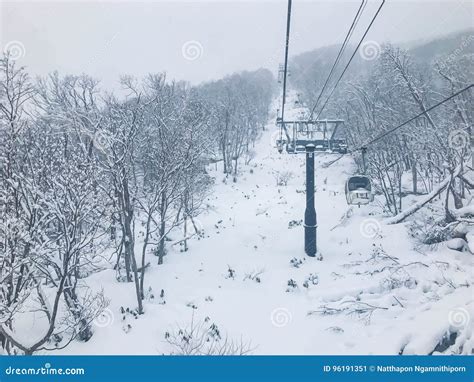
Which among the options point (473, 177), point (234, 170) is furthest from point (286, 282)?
point (234, 170)

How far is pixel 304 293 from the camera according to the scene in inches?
448

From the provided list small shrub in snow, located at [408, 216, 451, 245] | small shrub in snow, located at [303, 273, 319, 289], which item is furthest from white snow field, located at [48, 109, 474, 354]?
small shrub in snow, located at [408, 216, 451, 245]

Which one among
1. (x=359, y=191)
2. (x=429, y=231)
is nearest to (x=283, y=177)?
(x=429, y=231)

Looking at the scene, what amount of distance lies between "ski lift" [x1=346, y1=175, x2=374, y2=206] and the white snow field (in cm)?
243

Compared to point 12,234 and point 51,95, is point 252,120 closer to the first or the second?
point 51,95

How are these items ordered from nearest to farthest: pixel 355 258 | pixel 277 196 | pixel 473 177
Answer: pixel 355 258 < pixel 473 177 < pixel 277 196

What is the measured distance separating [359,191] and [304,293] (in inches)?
159

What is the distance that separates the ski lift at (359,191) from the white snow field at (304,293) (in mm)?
2432

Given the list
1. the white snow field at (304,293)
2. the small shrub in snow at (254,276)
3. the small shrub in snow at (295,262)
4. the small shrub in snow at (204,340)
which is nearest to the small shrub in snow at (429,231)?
the white snow field at (304,293)

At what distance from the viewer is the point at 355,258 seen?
13625 millimetres

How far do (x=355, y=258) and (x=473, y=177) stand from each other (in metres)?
9.28

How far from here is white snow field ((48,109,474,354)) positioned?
8.06 m

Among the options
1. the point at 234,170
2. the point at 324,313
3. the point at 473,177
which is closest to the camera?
the point at 324,313
